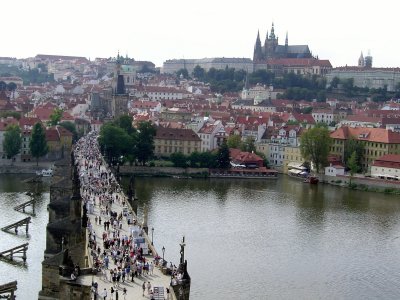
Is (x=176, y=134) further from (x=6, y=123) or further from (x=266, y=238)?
(x=266, y=238)

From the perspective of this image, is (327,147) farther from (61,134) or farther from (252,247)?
(252,247)

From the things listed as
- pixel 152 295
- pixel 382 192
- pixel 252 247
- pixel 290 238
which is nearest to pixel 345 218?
pixel 290 238

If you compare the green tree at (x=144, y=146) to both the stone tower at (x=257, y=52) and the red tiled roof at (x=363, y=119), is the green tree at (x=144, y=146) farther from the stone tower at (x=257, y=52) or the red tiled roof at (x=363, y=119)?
the stone tower at (x=257, y=52)

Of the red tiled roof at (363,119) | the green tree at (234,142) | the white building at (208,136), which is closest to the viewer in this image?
the green tree at (234,142)

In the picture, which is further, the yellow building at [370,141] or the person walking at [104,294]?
the yellow building at [370,141]

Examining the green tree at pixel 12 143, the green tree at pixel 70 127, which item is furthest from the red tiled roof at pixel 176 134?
the green tree at pixel 12 143

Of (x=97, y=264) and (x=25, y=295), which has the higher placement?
(x=97, y=264)
